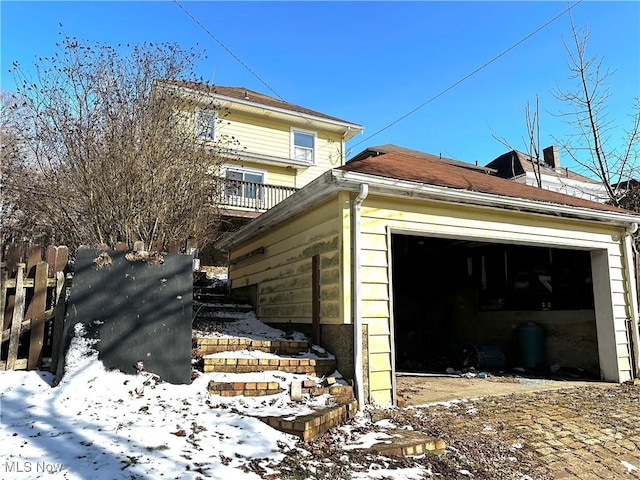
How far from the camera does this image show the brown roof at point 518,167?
21672 millimetres

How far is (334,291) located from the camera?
5.27 m

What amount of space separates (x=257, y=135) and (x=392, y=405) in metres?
14.4

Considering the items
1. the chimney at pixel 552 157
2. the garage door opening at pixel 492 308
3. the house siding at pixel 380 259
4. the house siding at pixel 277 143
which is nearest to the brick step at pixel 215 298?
the house siding at pixel 380 259

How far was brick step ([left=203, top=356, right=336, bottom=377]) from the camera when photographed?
4.58m

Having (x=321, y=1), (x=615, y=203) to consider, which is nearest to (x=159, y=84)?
(x=321, y=1)

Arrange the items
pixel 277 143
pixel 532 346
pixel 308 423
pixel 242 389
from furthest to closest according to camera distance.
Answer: pixel 277 143 < pixel 532 346 < pixel 242 389 < pixel 308 423

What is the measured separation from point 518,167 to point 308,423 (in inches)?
882

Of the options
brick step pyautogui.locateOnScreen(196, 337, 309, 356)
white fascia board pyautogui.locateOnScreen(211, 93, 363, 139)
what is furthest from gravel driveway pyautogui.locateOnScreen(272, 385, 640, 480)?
white fascia board pyautogui.locateOnScreen(211, 93, 363, 139)

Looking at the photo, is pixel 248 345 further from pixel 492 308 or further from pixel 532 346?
pixel 492 308

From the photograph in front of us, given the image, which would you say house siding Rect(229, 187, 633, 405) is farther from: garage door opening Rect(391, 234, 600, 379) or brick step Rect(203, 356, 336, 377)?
garage door opening Rect(391, 234, 600, 379)

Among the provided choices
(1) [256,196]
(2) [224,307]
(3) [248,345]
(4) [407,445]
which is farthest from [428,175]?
(1) [256,196]

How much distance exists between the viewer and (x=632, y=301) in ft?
24.6

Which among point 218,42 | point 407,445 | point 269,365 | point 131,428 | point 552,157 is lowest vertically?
point 407,445

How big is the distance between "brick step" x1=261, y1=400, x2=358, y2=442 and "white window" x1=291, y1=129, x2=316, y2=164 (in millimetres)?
15120
